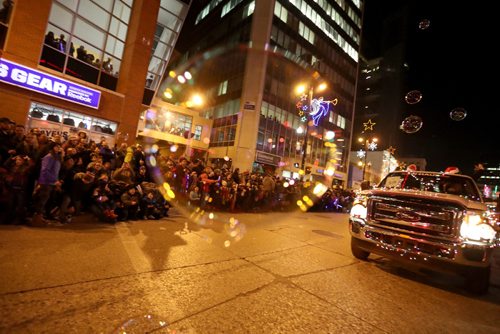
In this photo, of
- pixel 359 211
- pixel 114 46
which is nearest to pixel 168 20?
pixel 114 46

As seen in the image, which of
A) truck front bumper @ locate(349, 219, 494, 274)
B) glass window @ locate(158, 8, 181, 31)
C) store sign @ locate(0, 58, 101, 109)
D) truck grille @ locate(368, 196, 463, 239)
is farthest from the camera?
glass window @ locate(158, 8, 181, 31)

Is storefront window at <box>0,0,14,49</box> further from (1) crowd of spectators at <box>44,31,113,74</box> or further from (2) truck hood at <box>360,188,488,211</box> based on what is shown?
(2) truck hood at <box>360,188,488,211</box>

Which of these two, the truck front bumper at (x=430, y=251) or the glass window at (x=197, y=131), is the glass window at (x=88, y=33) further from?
the glass window at (x=197, y=131)

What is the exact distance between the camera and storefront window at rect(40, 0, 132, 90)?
12984 mm

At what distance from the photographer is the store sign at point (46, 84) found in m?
11.2

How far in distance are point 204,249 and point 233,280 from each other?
145 cm

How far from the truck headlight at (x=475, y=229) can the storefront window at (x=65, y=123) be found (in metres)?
13.2

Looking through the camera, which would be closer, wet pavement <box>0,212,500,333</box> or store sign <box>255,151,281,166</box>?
wet pavement <box>0,212,500,333</box>

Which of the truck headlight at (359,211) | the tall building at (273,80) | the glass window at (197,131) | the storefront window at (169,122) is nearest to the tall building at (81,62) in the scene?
the tall building at (273,80)

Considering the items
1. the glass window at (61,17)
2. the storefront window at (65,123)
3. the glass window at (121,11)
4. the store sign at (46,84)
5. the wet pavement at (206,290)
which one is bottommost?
the wet pavement at (206,290)

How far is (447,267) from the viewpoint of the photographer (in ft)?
13.5

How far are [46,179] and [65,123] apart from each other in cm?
953

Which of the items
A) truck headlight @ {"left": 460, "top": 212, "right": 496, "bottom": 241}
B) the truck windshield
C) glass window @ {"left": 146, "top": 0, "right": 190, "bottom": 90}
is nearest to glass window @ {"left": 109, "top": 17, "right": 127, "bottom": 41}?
glass window @ {"left": 146, "top": 0, "right": 190, "bottom": 90}

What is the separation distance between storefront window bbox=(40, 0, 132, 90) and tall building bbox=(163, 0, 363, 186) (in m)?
10.0
